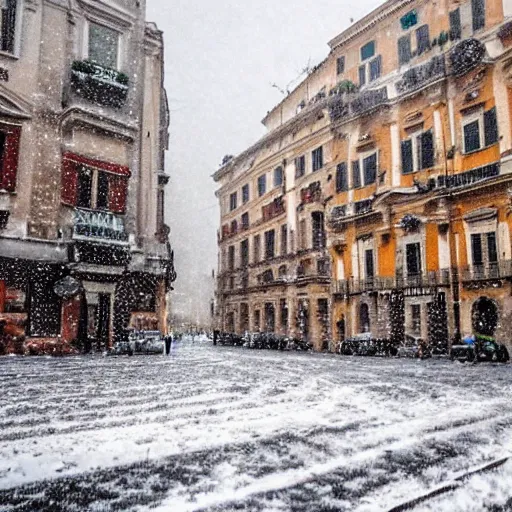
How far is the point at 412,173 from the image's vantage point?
23781mm

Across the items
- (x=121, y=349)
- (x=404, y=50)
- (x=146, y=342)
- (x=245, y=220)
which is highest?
(x=404, y=50)

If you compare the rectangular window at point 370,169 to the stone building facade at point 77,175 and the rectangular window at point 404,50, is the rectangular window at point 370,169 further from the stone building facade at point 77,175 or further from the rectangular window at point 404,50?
the stone building facade at point 77,175

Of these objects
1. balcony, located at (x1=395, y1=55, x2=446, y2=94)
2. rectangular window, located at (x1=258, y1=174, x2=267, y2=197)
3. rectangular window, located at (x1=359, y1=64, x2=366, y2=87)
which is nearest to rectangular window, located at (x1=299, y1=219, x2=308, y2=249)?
rectangular window, located at (x1=258, y1=174, x2=267, y2=197)

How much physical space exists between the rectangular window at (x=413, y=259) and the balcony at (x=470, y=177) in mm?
3477

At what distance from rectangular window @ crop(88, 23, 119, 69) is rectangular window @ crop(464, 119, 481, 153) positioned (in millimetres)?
16698

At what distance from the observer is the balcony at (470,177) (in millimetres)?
20125

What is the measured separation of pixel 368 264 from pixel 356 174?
554cm

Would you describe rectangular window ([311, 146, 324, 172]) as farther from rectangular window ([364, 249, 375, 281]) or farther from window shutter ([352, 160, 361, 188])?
rectangular window ([364, 249, 375, 281])

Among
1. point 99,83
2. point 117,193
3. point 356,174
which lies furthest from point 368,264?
point 99,83

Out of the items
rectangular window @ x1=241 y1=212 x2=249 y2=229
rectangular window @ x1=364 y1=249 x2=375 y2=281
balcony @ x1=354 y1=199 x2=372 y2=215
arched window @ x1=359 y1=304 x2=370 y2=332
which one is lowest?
arched window @ x1=359 y1=304 x2=370 y2=332

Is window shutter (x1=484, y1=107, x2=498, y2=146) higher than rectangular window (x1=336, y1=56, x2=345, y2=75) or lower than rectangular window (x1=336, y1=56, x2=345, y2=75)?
lower

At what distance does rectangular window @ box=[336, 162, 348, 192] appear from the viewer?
89.1 ft

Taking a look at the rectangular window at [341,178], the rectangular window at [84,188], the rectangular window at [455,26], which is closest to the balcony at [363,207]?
the rectangular window at [341,178]

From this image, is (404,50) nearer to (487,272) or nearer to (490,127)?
(490,127)
